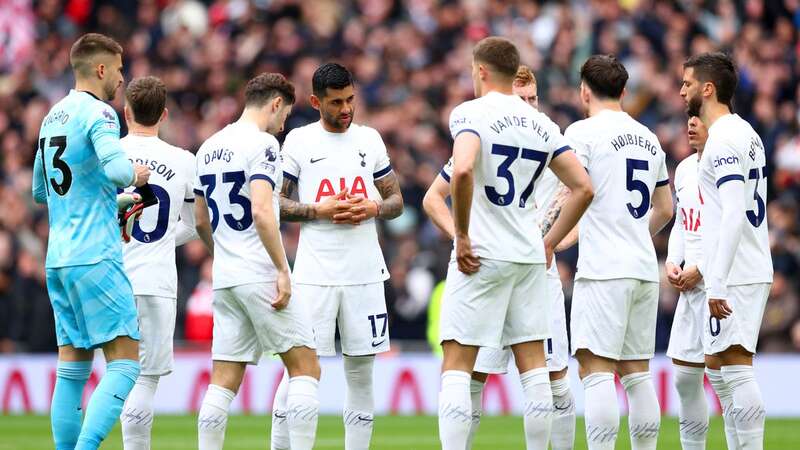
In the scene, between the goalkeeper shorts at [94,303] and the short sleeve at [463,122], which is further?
the goalkeeper shorts at [94,303]

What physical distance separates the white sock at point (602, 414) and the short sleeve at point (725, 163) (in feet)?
5.11

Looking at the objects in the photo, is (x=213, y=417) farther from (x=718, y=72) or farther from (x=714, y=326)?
(x=718, y=72)

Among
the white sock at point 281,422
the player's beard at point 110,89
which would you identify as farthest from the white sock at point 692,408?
the player's beard at point 110,89

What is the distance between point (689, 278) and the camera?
34.2 feet

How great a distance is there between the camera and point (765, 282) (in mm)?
9648

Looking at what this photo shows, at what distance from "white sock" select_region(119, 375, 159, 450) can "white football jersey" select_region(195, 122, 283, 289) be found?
3.52ft

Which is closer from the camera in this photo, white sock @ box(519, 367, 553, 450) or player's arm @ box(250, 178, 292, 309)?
white sock @ box(519, 367, 553, 450)

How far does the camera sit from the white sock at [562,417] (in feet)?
33.6

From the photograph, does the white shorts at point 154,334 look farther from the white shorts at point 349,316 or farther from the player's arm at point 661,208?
the player's arm at point 661,208

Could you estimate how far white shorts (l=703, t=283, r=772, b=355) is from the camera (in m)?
9.50

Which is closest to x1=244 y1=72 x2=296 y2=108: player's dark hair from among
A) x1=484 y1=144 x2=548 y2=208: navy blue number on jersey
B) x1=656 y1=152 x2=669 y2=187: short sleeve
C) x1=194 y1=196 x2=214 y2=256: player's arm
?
x1=194 y1=196 x2=214 y2=256: player's arm

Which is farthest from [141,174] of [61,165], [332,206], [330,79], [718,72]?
[718,72]

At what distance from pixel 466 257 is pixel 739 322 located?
2123 millimetres

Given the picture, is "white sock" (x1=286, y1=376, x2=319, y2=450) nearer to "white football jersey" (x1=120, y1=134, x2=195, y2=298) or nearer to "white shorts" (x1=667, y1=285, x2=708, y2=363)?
"white football jersey" (x1=120, y1=134, x2=195, y2=298)
